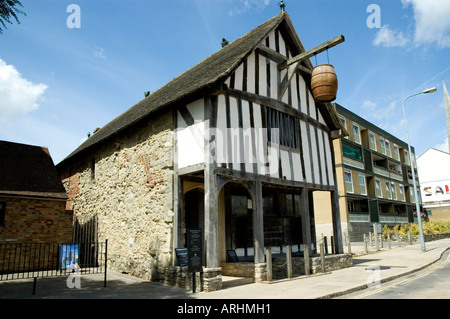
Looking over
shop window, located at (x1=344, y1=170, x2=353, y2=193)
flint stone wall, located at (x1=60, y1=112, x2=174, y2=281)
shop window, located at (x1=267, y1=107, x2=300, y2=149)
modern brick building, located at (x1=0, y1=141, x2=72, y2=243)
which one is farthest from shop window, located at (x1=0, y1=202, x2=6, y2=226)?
shop window, located at (x1=344, y1=170, x2=353, y2=193)

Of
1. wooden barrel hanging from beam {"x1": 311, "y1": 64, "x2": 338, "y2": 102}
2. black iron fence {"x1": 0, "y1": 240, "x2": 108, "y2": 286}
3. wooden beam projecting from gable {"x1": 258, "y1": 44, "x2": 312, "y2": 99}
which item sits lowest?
black iron fence {"x1": 0, "y1": 240, "x2": 108, "y2": 286}

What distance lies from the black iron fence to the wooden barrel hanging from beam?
858 centimetres

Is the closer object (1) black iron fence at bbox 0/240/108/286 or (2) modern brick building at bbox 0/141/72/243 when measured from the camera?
(1) black iron fence at bbox 0/240/108/286

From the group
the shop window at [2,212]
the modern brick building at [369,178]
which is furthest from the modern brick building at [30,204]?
the modern brick building at [369,178]

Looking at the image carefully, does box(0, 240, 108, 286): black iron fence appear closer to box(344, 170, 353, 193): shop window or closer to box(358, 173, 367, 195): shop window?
box(344, 170, 353, 193): shop window

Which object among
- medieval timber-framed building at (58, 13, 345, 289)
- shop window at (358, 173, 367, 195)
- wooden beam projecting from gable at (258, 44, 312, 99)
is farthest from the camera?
shop window at (358, 173, 367, 195)

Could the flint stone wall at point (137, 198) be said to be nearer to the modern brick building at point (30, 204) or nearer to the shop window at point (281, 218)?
the modern brick building at point (30, 204)

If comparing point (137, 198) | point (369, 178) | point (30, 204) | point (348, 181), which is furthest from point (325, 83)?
point (369, 178)

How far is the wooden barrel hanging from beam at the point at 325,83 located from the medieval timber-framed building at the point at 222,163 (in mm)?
1655

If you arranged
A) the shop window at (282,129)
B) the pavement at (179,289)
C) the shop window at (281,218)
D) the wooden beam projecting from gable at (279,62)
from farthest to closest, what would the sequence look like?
the shop window at (281,218) → the wooden beam projecting from gable at (279,62) → the shop window at (282,129) → the pavement at (179,289)

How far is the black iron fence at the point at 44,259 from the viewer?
11203 mm

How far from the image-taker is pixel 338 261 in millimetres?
12008

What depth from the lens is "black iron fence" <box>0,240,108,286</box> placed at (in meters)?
11.2

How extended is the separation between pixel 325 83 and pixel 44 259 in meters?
12.2
